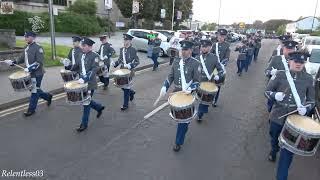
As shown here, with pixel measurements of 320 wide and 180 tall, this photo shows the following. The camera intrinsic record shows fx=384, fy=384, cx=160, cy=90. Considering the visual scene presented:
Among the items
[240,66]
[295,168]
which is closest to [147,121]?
[295,168]

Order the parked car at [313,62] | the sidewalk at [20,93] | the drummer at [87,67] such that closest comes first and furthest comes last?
1. the drummer at [87,67]
2. the sidewalk at [20,93]
3. the parked car at [313,62]

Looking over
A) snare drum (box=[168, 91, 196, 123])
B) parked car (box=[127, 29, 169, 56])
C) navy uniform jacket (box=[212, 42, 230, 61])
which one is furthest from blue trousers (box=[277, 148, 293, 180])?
parked car (box=[127, 29, 169, 56])

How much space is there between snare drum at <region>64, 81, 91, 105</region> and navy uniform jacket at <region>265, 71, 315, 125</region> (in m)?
3.70

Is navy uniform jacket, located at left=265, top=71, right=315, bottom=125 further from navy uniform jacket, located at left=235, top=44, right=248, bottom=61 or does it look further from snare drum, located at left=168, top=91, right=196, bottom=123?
navy uniform jacket, located at left=235, top=44, right=248, bottom=61

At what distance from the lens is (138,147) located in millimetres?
7328

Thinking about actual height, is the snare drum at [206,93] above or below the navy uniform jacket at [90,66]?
below

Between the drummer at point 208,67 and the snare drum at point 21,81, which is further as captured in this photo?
the drummer at point 208,67

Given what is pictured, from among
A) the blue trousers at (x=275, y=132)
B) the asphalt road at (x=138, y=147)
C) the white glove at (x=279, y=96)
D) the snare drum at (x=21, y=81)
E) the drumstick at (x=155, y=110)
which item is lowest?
the drumstick at (x=155, y=110)

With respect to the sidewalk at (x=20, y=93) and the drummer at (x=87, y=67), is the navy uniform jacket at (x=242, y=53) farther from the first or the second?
the drummer at (x=87, y=67)

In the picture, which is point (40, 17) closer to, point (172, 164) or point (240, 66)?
point (240, 66)

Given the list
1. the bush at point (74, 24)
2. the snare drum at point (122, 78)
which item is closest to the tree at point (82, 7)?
the bush at point (74, 24)

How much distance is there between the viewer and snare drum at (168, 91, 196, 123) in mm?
6535

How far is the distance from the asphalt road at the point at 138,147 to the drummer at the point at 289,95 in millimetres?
657

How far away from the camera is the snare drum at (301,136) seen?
5.23 meters
